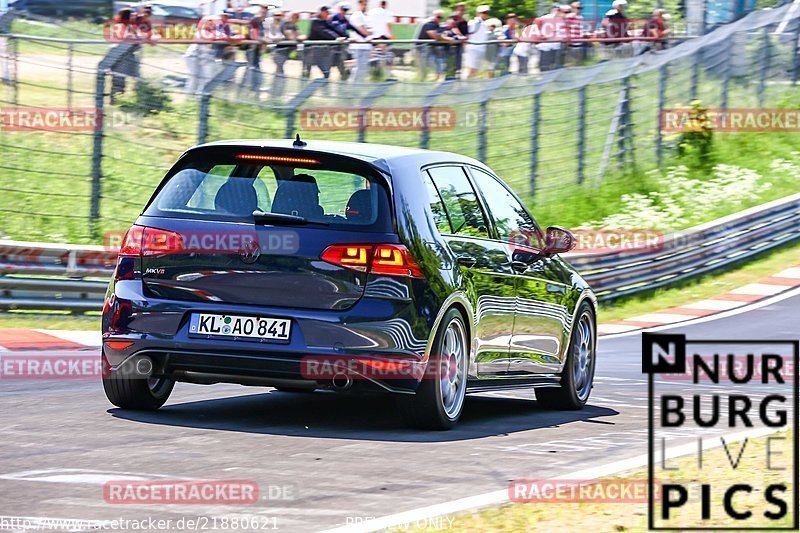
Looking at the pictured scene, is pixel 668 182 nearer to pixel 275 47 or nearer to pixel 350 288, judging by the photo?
pixel 275 47

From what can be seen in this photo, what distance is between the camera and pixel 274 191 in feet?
27.3

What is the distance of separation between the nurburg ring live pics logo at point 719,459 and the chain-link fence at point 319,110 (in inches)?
386

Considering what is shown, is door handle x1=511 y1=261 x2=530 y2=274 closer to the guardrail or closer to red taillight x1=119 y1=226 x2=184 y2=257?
red taillight x1=119 y1=226 x2=184 y2=257

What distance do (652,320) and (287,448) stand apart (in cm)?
1304

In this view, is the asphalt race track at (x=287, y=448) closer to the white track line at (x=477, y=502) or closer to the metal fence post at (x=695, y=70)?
the white track line at (x=477, y=502)

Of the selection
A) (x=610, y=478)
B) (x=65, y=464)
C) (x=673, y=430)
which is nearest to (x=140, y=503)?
(x=65, y=464)

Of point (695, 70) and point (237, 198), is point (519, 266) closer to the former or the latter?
point (237, 198)

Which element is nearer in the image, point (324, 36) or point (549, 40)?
point (324, 36)

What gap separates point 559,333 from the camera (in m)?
10.1

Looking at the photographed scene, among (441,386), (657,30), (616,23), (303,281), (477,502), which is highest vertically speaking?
(616,23)

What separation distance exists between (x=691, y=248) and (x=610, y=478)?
16.5 m

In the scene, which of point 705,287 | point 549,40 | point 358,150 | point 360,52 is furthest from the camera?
point 549,40

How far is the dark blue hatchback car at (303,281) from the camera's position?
7926 millimetres

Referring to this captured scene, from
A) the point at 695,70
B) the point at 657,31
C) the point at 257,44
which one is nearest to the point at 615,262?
the point at 257,44
